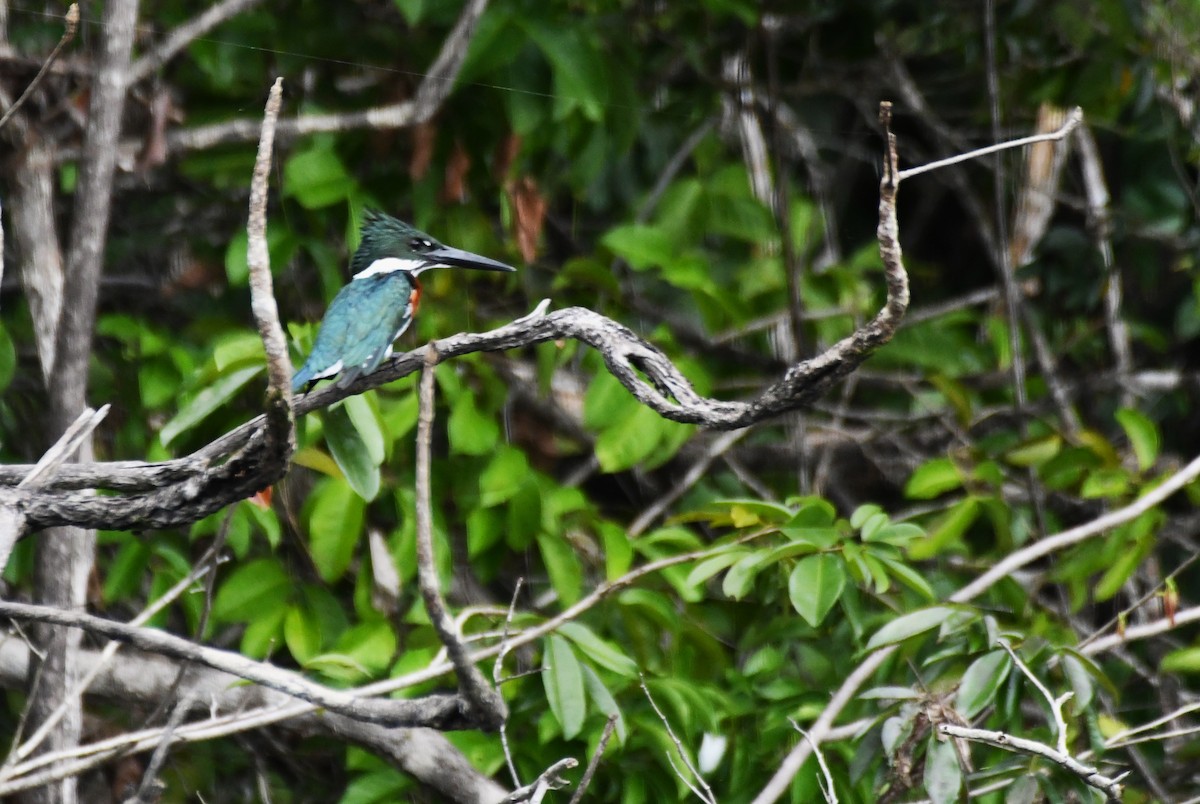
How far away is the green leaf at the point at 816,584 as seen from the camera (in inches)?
91.7

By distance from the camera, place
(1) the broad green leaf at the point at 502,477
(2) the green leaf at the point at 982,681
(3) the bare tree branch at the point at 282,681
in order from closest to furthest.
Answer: (3) the bare tree branch at the point at 282,681 → (2) the green leaf at the point at 982,681 → (1) the broad green leaf at the point at 502,477

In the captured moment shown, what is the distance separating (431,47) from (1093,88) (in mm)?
1671

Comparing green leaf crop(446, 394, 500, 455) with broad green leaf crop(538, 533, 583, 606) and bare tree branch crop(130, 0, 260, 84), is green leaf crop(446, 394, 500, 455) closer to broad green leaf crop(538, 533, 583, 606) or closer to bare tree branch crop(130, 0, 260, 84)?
broad green leaf crop(538, 533, 583, 606)

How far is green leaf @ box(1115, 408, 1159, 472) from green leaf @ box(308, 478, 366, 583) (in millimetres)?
1626

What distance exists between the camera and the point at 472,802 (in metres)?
2.62

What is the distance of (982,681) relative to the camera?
2252 millimetres

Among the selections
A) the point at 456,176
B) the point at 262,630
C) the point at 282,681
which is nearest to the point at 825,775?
the point at 282,681

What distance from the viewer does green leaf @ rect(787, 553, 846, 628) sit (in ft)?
7.64

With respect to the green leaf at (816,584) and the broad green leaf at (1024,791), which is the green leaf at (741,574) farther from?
the broad green leaf at (1024,791)

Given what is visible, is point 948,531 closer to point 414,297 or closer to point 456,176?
point 414,297

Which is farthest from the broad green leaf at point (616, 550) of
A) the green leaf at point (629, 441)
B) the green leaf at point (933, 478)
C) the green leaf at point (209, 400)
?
the green leaf at point (209, 400)

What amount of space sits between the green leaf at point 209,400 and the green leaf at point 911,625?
1.12m

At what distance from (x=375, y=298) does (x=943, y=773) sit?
1194 millimetres

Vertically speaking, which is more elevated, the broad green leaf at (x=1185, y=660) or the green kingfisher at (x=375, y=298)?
the green kingfisher at (x=375, y=298)
